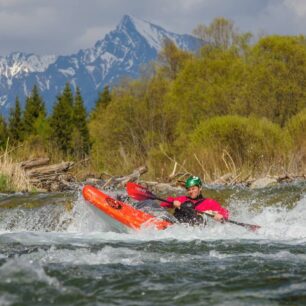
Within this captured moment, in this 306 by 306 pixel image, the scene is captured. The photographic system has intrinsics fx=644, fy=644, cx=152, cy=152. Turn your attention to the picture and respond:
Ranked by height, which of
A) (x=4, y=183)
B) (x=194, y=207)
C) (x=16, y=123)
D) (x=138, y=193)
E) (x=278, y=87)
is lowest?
(x=194, y=207)

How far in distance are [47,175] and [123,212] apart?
5.90 metres

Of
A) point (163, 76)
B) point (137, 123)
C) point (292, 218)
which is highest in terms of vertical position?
point (163, 76)

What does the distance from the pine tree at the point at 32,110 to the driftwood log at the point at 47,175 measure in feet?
123

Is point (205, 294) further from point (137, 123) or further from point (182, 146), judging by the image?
point (137, 123)

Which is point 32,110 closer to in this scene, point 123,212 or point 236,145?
point 236,145

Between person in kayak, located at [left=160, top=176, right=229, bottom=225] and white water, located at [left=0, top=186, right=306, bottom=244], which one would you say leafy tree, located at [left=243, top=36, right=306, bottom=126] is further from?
person in kayak, located at [left=160, top=176, right=229, bottom=225]

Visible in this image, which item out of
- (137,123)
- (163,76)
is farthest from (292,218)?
(163,76)

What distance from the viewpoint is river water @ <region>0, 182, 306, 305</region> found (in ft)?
15.0

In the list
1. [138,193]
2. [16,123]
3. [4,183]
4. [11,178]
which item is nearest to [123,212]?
[138,193]

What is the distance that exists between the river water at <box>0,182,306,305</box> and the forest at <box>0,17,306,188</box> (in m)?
4.48

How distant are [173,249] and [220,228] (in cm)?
175

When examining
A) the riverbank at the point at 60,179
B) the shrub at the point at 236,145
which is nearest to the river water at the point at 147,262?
the riverbank at the point at 60,179

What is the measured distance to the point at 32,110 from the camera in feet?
173

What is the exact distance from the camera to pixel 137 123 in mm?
32406
